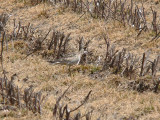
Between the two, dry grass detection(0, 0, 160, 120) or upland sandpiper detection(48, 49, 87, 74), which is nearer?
dry grass detection(0, 0, 160, 120)

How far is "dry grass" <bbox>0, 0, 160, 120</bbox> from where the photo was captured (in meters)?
5.12

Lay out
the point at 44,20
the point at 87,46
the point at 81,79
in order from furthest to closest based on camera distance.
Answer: the point at 44,20, the point at 87,46, the point at 81,79

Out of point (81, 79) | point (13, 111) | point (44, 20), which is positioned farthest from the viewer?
point (44, 20)

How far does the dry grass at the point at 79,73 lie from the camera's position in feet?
16.8

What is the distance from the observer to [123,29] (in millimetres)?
7371

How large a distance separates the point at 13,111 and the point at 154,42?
3.02m

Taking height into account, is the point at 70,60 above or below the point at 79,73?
above

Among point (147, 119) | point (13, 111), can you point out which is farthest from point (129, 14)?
point (13, 111)

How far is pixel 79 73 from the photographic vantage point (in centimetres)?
620

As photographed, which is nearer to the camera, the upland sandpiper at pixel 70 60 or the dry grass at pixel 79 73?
the dry grass at pixel 79 73

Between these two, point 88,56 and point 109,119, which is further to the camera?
point 88,56

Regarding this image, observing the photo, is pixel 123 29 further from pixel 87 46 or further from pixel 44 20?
pixel 44 20

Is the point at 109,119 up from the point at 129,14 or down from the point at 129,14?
down

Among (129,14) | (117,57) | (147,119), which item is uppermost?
(129,14)
